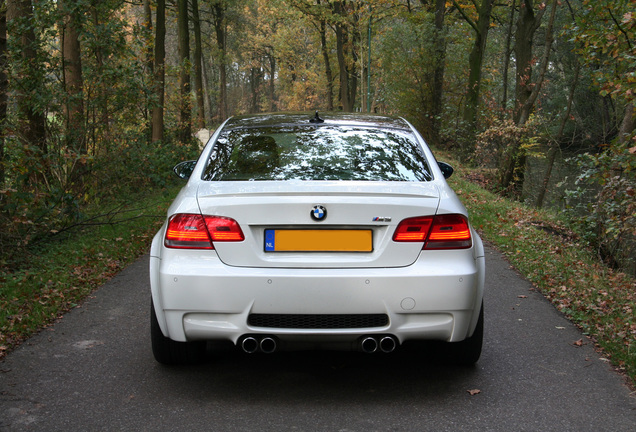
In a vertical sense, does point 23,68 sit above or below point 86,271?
above

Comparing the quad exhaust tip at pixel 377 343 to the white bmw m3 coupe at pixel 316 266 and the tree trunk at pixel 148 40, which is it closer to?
the white bmw m3 coupe at pixel 316 266

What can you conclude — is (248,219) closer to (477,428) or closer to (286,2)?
(477,428)

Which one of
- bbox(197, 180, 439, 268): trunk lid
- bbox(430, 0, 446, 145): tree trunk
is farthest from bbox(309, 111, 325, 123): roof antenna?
bbox(430, 0, 446, 145): tree trunk

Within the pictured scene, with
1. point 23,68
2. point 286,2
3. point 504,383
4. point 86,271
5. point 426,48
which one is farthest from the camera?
point 286,2

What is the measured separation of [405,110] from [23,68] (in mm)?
20846

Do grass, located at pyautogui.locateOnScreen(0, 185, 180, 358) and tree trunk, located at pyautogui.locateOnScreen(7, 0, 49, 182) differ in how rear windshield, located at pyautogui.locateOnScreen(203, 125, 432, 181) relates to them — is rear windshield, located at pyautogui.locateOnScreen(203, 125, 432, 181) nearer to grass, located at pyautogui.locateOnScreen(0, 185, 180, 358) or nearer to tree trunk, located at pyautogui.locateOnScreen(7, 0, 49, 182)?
grass, located at pyautogui.locateOnScreen(0, 185, 180, 358)

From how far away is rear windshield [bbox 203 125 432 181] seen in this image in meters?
3.79

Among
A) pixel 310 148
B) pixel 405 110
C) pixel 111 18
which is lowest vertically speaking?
pixel 405 110

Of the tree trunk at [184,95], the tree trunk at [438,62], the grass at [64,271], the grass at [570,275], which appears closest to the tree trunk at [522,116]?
the grass at [570,275]

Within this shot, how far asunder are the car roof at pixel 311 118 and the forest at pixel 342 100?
9.49 ft

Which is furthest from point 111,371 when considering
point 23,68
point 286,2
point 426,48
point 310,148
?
point 286,2

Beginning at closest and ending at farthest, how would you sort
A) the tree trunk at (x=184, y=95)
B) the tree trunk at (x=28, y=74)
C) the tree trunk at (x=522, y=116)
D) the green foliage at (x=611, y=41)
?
the green foliage at (x=611, y=41), the tree trunk at (x=28, y=74), the tree trunk at (x=522, y=116), the tree trunk at (x=184, y=95)

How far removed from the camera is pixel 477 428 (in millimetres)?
3254

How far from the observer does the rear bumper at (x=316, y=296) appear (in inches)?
132
